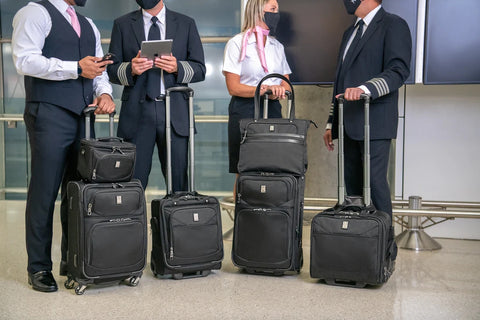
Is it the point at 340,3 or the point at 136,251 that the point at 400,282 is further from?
the point at 340,3

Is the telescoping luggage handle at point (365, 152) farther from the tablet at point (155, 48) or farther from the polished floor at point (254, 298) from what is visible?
the tablet at point (155, 48)

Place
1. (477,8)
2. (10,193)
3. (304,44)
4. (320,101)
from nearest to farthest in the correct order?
(477,8)
(304,44)
(320,101)
(10,193)

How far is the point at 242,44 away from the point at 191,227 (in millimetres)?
1167

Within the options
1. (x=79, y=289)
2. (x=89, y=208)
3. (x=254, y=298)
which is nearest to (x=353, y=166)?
(x=254, y=298)

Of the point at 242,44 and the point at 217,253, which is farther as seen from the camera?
the point at 242,44

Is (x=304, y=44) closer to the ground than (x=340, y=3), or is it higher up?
closer to the ground

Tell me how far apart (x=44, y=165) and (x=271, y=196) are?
3.80 ft

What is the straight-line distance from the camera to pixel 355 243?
2926mm

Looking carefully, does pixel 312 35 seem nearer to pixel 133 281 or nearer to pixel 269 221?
pixel 269 221

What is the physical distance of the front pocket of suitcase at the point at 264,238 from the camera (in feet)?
10.3

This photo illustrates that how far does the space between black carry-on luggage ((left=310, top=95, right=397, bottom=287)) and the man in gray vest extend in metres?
1.26

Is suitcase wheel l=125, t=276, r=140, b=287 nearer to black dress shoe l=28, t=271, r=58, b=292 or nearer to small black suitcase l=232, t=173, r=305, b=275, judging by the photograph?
black dress shoe l=28, t=271, r=58, b=292

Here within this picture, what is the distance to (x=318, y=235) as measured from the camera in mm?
3006

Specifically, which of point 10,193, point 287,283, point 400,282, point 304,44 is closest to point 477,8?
point 304,44
